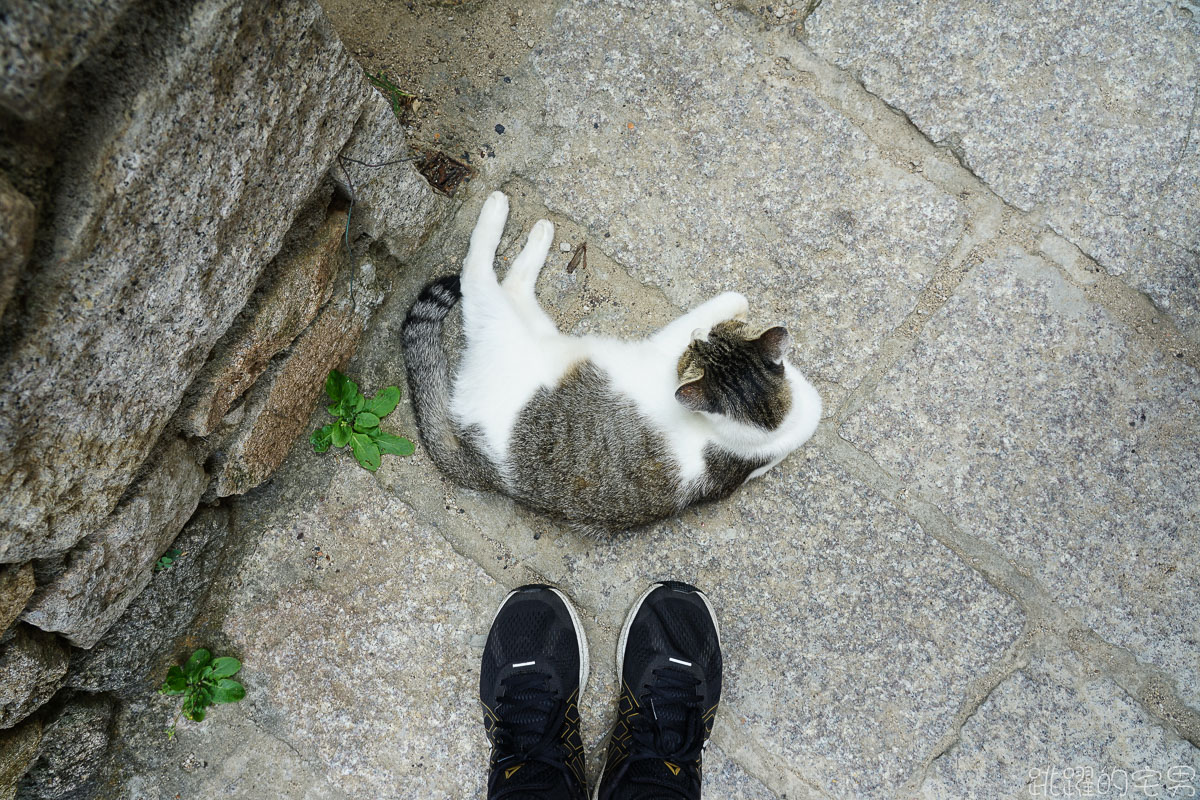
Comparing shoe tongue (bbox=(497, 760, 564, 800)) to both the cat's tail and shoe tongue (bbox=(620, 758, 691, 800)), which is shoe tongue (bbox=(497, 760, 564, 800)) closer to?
shoe tongue (bbox=(620, 758, 691, 800))

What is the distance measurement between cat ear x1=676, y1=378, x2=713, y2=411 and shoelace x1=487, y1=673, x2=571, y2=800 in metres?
1.16

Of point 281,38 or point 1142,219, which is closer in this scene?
point 281,38

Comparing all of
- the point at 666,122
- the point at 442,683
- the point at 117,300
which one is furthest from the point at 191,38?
the point at 442,683

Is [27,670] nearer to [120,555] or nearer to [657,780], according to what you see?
[120,555]

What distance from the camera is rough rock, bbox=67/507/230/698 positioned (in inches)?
81.4

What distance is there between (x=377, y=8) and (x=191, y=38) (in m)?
1.35

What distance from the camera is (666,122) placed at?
7.94 ft

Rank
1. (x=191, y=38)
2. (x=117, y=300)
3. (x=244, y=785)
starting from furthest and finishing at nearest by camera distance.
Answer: (x=244, y=785) < (x=117, y=300) < (x=191, y=38)

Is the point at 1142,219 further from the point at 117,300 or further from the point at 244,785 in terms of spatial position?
the point at 244,785

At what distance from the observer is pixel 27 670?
70.1 inches

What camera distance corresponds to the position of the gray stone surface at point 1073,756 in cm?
238

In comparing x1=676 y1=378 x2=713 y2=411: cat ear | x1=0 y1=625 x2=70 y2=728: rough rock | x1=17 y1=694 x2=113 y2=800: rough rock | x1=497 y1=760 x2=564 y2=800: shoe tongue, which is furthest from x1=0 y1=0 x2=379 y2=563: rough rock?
x1=497 y1=760 x2=564 y2=800: shoe tongue

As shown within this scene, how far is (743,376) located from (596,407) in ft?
1.55

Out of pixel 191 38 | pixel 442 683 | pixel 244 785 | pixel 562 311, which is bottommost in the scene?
pixel 244 785
